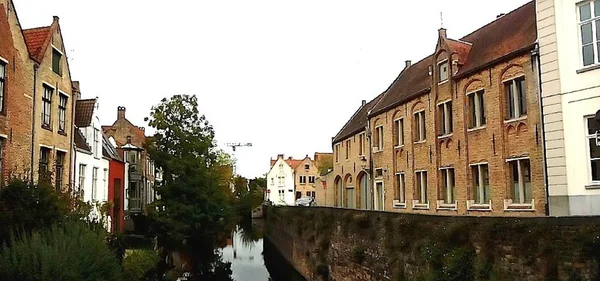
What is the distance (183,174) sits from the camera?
34344 mm

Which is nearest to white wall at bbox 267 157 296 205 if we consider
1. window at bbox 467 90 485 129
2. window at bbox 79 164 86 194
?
window at bbox 79 164 86 194

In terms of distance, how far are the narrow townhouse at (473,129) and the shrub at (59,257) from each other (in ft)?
43.2

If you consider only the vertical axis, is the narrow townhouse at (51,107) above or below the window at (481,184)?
above

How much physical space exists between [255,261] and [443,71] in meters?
24.0

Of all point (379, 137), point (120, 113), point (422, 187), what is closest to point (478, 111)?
point (422, 187)

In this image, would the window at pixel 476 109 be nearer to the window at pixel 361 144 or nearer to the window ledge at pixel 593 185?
the window ledge at pixel 593 185

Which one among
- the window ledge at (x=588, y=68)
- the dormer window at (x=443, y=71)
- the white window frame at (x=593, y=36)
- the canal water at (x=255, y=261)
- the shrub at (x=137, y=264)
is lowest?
the canal water at (x=255, y=261)

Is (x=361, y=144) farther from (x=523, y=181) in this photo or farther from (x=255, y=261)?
(x=523, y=181)

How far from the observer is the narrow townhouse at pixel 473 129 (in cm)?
1744

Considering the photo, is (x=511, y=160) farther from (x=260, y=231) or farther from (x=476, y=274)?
(x=260, y=231)

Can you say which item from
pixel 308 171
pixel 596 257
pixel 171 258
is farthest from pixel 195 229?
pixel 308 171

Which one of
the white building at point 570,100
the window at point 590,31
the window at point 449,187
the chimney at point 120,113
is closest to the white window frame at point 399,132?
the window at point 449,187

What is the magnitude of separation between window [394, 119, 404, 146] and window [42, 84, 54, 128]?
1625 cm

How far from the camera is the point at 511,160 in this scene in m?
18.1
